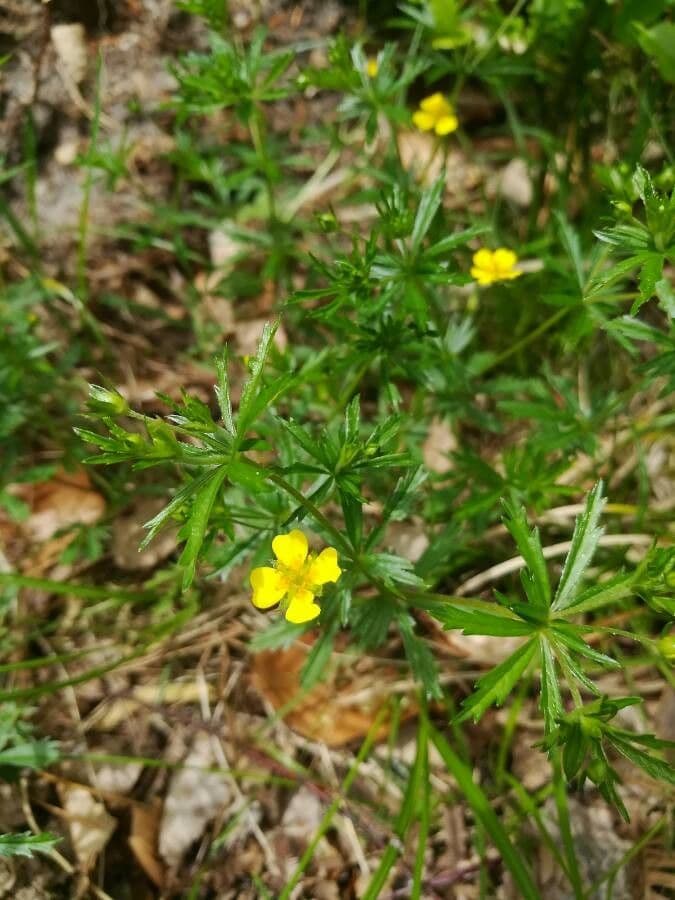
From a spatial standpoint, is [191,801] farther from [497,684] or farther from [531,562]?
[531,562]

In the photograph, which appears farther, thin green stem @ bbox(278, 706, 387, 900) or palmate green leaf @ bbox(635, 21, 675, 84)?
palmate green leaf @ bbox(635, 21, 675, 84)

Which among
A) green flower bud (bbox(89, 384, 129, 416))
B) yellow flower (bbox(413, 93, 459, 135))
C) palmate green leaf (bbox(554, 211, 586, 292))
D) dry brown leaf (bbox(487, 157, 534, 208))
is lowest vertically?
dry brown leaf (bbox(487, 157, 534, 208))

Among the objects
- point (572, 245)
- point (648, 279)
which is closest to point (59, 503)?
point (572, 245)

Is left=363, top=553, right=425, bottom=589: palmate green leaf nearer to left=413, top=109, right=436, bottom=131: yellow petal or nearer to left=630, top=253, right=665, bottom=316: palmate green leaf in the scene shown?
left=630, top=253, right=665, bottom=316: palmate green leaf

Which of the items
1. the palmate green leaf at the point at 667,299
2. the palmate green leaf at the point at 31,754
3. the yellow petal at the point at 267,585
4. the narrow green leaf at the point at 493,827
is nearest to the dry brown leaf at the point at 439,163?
Answer: the palmate green leaf at the point at 667,299

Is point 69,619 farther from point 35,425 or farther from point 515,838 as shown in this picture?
point 515,838

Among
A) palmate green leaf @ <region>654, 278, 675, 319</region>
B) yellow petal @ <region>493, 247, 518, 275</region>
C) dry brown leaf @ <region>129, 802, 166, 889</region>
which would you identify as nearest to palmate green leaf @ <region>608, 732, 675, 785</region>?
palmate green leaf @ <region>654, 278, 675, 319</region>

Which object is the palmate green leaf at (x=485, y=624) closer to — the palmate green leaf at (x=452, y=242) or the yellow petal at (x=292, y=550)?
the yellow petal at (x=292, y=550)
